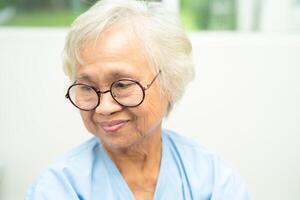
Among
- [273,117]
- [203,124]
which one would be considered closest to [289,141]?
[273,117]

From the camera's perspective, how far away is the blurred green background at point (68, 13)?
7.79ft

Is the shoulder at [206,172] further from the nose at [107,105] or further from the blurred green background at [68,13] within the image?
the blurred green background at [68,13]

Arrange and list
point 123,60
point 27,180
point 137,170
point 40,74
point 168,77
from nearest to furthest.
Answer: point 123,60, point 168,77, point 137,170, point 40,74, point 27,180

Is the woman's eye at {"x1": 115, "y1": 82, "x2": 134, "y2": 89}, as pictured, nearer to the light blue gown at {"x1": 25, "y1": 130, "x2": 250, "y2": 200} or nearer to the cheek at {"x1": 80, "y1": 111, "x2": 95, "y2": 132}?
the cheek at {"x1": 80, "y1": 111, "x2": 95, "y2": 132}

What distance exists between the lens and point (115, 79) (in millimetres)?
1125

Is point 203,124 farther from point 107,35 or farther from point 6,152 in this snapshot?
point 107,35

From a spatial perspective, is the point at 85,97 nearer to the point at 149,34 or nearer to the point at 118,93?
the point at 118,93

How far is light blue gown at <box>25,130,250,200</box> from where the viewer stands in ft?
3.91

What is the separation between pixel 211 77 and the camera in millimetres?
2307

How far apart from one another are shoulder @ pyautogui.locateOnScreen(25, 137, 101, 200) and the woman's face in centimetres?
11

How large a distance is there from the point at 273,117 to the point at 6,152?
5.09 feet

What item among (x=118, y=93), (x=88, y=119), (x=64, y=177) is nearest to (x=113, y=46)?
(x=118, y=93)

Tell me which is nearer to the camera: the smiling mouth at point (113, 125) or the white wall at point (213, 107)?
the smiling mouth at point (113, 125)

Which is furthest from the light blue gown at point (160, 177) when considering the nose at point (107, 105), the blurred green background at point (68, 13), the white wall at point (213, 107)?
the blurred green background at point (68, 13)
